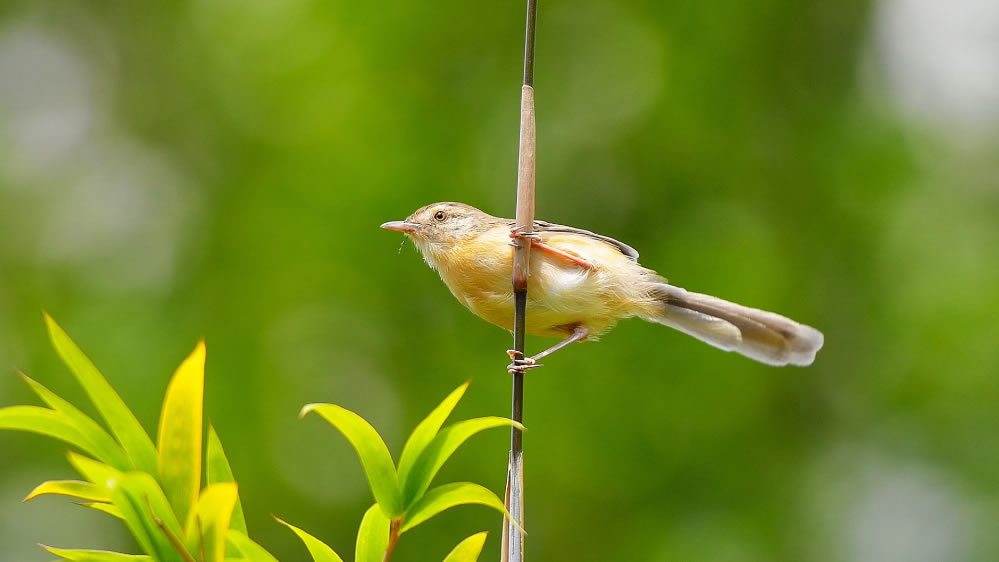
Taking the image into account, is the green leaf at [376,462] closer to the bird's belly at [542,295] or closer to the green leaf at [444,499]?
the green leaf at [444,499]

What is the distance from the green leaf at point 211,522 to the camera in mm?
1057

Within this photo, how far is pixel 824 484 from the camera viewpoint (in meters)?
5.65

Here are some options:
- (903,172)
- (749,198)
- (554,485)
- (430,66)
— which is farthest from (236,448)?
(903,172)

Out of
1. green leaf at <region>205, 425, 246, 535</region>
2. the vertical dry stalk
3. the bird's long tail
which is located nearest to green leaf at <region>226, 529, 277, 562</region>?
green leaf at <region>205, 425, 246, 535</region>

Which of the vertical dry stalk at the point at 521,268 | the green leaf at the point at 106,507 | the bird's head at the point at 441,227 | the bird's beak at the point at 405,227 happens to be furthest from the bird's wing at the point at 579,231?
the green leaf at the point at 106,507

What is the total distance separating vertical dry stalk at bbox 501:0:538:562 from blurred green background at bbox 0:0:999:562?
349 cm

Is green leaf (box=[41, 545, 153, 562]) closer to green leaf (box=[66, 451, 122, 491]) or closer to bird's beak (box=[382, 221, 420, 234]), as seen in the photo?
green leaf (box=[66, 451, 122, 491])

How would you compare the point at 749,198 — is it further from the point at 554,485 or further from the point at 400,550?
the point at 400,550

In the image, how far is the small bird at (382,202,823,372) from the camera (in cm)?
274

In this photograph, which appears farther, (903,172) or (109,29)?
(109,29)

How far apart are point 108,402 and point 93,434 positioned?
0.07 metres

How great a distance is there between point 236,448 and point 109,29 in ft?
13.6

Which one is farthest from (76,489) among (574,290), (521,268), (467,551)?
(574,290)

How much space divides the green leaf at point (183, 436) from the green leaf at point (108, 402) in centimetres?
4
